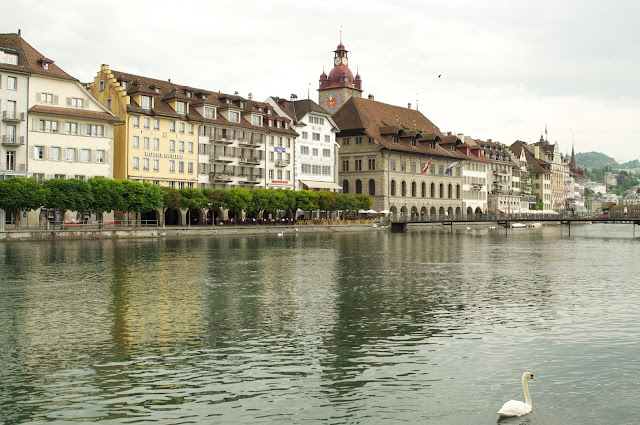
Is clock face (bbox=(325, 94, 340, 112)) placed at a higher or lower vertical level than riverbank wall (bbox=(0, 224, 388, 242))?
higher

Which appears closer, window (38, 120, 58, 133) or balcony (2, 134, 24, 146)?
balcony (2, 134, 24, 146)

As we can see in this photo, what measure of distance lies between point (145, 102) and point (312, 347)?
72.0 meters

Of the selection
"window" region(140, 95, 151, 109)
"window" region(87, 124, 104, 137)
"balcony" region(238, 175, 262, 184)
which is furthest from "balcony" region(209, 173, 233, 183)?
"window" region(87, 124, 104, 137)

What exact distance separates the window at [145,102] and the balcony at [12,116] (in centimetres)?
1656

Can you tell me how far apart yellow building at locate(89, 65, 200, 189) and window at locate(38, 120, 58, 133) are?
9900 mm

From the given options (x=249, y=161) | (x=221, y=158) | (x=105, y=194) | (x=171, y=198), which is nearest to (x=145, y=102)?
(x=171, y=198)

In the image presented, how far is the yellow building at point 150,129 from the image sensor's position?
84750 millimetres

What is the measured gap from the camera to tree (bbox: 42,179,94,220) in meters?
67.5

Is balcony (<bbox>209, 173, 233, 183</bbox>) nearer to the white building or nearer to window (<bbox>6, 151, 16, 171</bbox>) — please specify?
the white building

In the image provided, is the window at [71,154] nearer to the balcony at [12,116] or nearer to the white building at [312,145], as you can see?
Result: the balcony at [12,116]

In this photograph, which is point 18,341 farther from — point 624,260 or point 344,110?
point 344,110

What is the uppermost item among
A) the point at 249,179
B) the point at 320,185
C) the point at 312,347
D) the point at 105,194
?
the point at 249,179

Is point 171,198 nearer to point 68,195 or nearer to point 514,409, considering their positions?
point 68,195

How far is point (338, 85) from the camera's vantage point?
146500 mm
